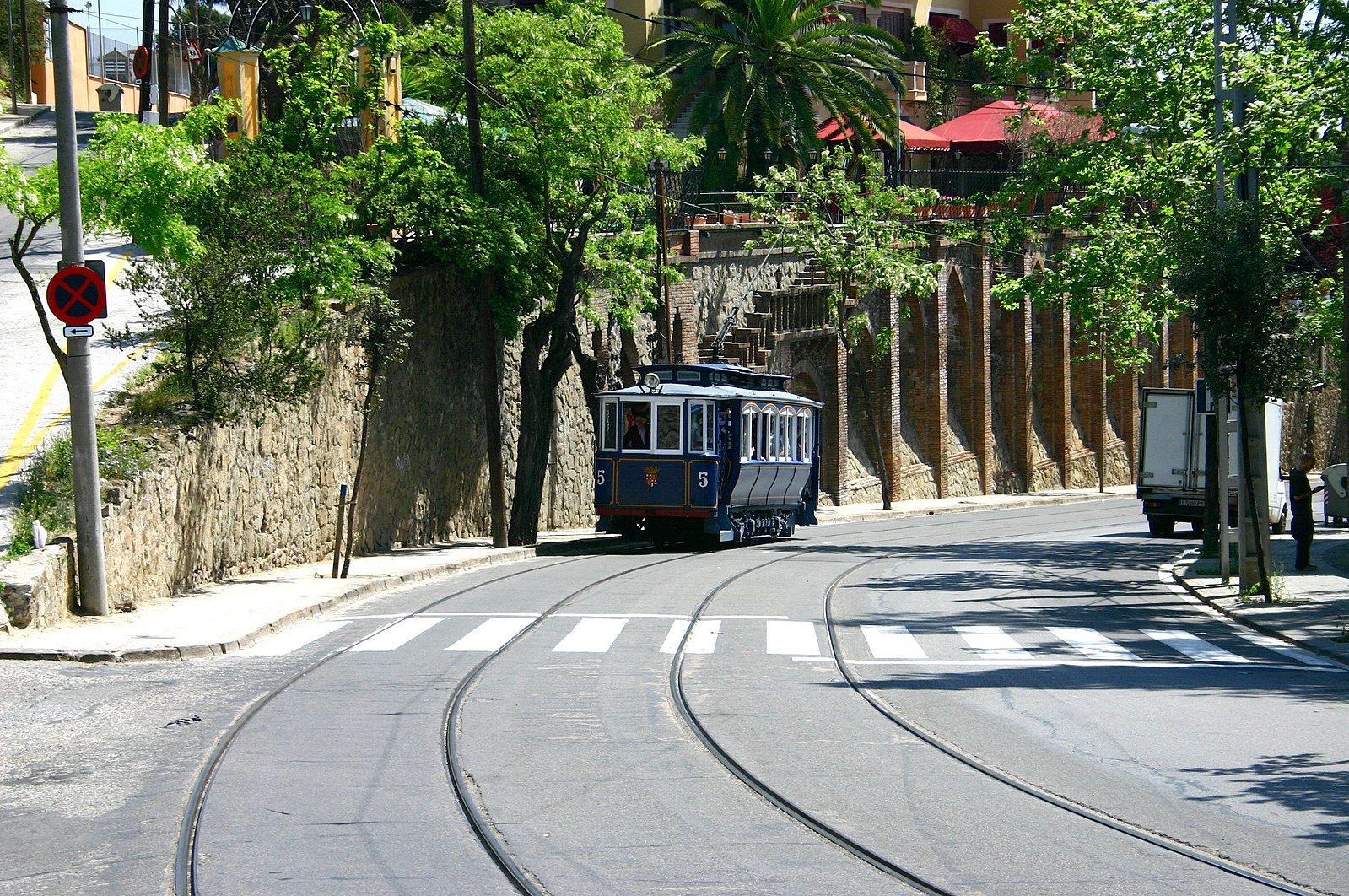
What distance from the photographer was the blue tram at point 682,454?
98.2 feet

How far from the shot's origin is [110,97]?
57375mm

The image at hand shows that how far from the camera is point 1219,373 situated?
20625mm

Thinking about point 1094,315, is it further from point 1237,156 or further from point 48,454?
point 48,454

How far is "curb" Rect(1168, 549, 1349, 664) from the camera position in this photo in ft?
50.7

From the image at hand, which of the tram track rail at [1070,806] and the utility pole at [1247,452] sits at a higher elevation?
the utility pole at [1247,452]

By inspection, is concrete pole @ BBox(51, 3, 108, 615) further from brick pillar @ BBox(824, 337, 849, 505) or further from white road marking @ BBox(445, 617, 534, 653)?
brick pillar @ BBox(824, 337, 849, 505)

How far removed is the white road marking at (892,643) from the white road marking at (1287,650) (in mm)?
3709

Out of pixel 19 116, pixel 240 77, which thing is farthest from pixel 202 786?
pixel 19 116

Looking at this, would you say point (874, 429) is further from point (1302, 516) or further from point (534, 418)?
point (1302, 516)

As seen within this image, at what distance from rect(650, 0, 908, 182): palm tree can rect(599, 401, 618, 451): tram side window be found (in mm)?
14517

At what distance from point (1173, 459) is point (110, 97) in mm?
41160

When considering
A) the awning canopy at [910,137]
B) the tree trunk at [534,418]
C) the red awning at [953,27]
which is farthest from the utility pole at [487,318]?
the red awning at [953,27]

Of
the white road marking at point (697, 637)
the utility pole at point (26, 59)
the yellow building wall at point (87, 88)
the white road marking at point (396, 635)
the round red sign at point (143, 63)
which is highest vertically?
the utility pole at point (26, 59)

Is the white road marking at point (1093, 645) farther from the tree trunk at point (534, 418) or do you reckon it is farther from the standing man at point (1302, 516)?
the tree trunk at point (534, 418)
